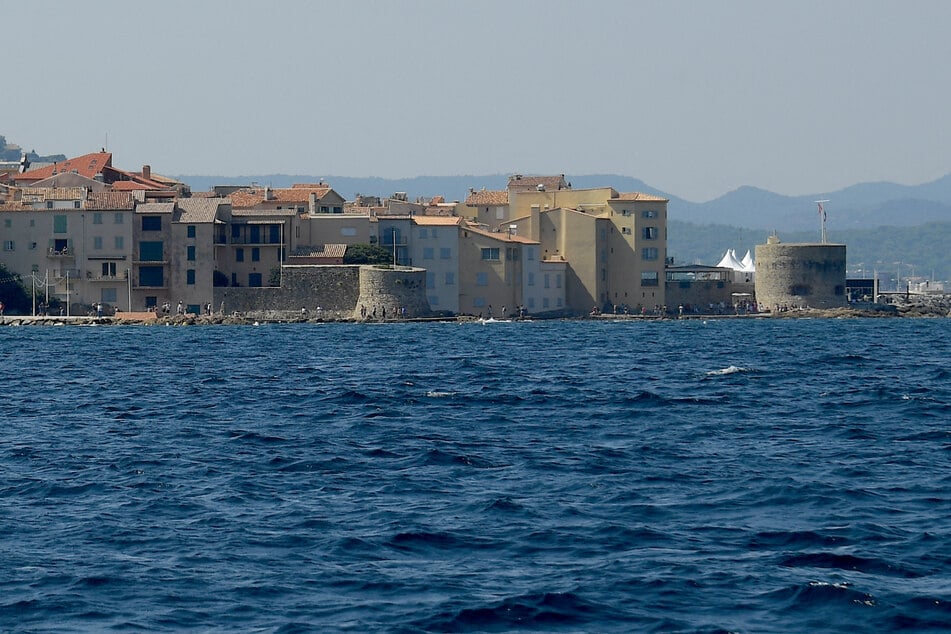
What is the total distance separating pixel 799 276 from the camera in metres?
118

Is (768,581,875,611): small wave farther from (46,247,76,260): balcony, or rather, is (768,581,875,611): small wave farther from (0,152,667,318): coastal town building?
(46,247,76,260): balcony

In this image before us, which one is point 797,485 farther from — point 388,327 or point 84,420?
point 388,327

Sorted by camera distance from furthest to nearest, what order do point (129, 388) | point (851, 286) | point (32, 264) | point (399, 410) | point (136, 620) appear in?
point (851, 286) → point (32, 264) → point (129, 388) → point (399, 410) → point (136, 620)

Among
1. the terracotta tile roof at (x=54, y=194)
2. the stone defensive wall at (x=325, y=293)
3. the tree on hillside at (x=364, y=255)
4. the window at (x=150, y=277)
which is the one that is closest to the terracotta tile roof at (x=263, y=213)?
the stone defensive wall at (x=325, y=293)

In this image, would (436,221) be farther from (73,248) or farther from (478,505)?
(478,505)

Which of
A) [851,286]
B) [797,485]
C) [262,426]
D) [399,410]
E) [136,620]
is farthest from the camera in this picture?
[851,286]

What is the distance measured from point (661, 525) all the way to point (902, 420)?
14.4 meters

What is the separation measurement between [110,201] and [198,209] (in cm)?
538

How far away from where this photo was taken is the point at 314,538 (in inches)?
790

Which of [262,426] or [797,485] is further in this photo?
[262,426]

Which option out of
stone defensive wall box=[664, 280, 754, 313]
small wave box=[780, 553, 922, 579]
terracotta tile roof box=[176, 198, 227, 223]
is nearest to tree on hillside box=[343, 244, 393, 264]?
terracotta tile roof box=[176, 198, 227, 223]

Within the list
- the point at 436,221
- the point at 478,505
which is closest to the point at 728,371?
the point at 478,505

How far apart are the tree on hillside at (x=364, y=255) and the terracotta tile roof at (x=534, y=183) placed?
25.2 meters

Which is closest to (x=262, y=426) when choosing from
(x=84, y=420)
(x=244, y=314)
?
(x=84, y=420)
